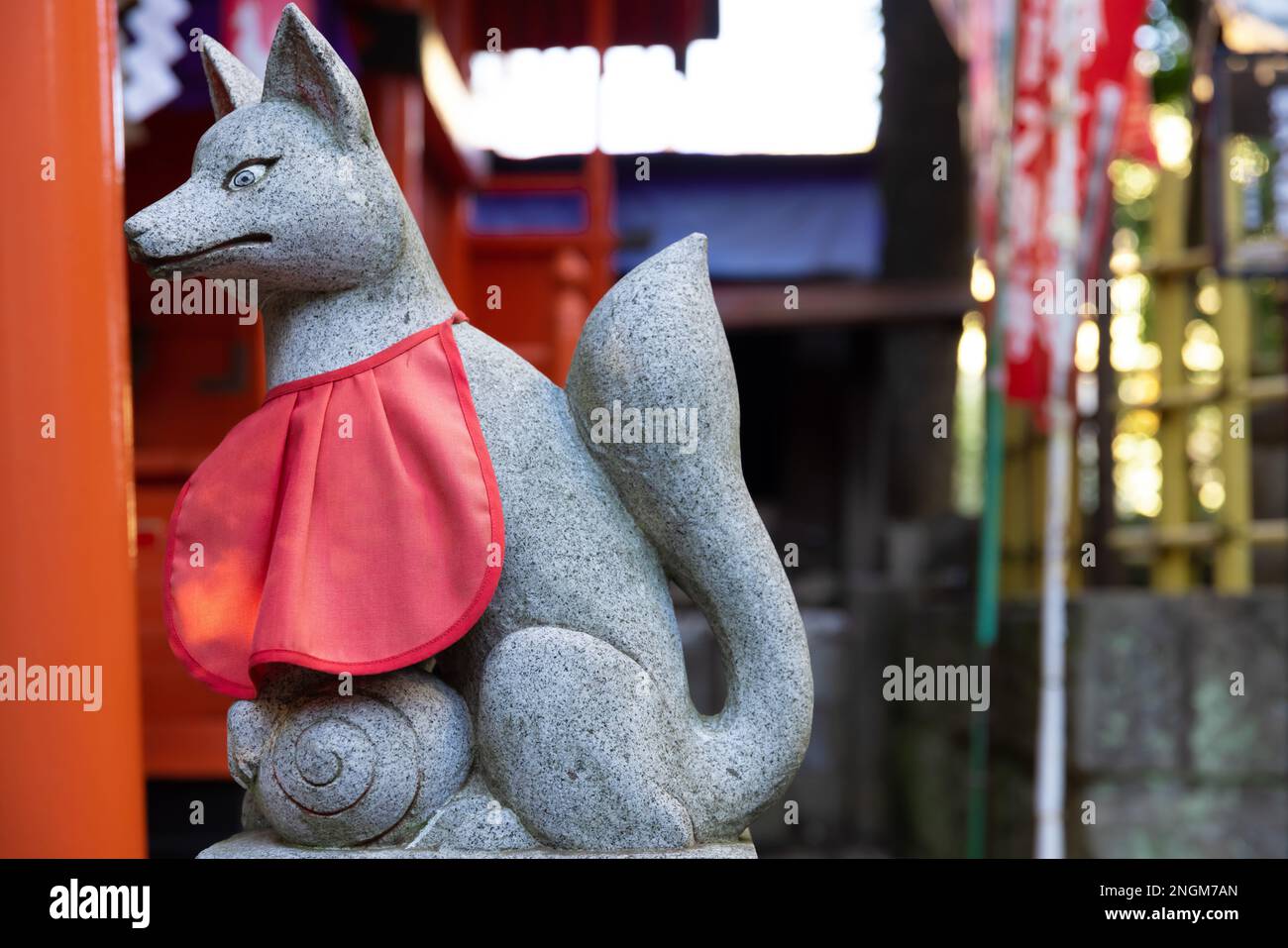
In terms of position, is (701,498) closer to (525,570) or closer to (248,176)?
(525,570)

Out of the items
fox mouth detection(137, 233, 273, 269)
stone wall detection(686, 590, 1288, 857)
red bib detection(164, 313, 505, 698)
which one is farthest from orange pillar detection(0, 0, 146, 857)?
stone wall detection(686, 590, 1288, 857)

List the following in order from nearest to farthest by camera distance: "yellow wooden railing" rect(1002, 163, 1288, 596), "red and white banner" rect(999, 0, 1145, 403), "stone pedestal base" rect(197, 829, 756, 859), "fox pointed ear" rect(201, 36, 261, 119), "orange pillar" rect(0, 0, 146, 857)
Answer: "stone pedestal base" rect(197, 829, 756, 859) → "fox pointed ear" rect(201, 36, 261, 119) → "orange pillar" rect(0, 0, 146, 857) → "red and white banner" rect(999, 0, 1145, 403) → "yellow wooden railing" rect(1002, 163, 1288, 596)

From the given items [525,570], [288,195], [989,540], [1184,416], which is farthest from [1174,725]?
[288,195]

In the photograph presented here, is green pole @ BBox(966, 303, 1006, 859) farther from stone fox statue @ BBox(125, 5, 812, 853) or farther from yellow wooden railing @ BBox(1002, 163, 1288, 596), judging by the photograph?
stone fox statue @ BBox(125, 5, 812, 853)

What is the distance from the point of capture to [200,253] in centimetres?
175

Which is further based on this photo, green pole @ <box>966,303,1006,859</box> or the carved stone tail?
green pole @ <box>966,303,1006,859</box>

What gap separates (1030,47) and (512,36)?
2814mm

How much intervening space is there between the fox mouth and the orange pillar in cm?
79

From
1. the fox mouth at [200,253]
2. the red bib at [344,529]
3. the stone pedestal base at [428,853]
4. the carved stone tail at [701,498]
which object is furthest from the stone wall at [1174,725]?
the fox mouth at [200,253]

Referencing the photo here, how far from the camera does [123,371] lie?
8.29 ft

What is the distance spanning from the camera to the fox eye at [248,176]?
5.82 ft

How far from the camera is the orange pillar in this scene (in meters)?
2.35

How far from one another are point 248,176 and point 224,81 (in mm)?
225
